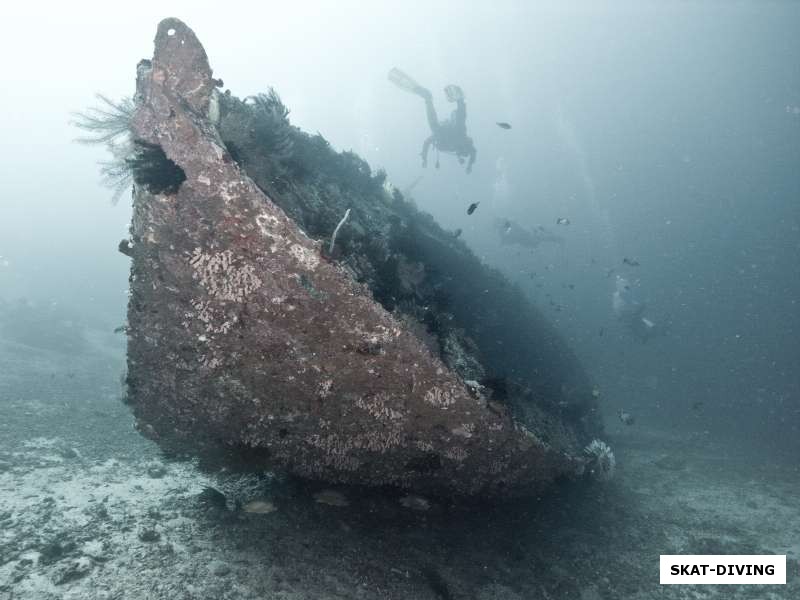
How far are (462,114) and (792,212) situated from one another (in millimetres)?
68565

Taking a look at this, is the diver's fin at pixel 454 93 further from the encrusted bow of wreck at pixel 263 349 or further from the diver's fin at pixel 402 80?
the encrusted bow of wreck at pixel 263 349

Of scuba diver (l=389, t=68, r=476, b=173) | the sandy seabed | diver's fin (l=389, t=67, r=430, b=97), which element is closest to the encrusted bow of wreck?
the sandy seabed

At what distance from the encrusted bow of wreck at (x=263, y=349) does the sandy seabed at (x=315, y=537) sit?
475 millimetres

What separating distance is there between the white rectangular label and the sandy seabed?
12 cm

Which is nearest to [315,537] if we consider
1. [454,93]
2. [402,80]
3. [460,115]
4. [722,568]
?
[722,568]

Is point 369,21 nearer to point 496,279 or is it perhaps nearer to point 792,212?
point 792,212

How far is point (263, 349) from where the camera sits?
148 inches

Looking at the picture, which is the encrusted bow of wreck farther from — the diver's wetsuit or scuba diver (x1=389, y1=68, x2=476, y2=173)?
the diver's wetsuit

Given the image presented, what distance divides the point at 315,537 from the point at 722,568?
17.9 feet

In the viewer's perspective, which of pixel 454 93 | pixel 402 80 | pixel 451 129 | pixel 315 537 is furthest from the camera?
pixel 451 129

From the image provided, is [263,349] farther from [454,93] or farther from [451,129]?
[451,129]

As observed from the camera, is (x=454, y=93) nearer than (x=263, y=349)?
No

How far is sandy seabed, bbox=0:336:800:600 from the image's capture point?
3.61 metres

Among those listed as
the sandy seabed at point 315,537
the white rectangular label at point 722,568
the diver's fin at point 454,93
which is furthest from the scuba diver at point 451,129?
the white rectangular label at point 722,568
